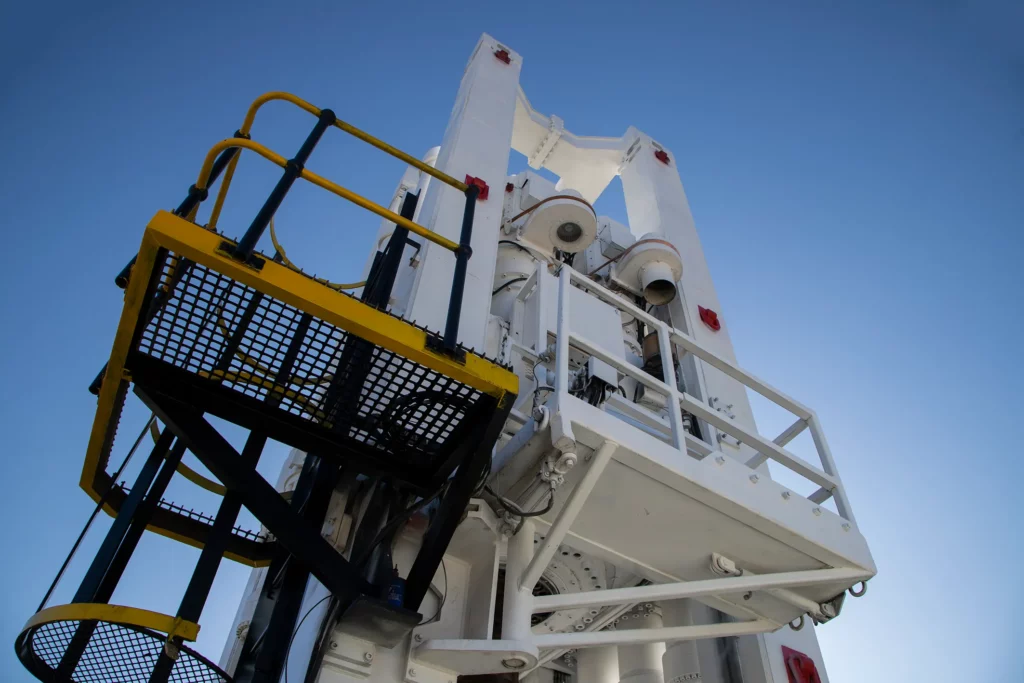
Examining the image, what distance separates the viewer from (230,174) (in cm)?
411

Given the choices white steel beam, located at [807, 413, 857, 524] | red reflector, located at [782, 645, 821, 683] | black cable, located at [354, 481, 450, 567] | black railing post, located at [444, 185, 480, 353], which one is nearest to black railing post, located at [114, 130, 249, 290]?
black railing post, located at [444, 185, 480, 353]

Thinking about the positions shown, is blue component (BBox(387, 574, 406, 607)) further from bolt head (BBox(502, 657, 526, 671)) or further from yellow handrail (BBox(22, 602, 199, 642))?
yellow handrail (BBox(22, 602, 199, 642))

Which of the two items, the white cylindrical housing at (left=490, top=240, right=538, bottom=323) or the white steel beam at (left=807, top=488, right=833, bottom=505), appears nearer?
the white steel beam at (left=807, top=488, right=833, bottom=505)

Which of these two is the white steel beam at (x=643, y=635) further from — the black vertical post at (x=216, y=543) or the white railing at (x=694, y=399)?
the black vertical post at (x=216, y=543)

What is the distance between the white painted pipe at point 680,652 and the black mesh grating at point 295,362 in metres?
3.11

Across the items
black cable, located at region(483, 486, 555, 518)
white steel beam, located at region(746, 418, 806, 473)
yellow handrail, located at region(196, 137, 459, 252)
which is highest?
Result: white steel beam, located at region(746, 418, 806, 473)

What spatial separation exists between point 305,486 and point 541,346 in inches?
65.3

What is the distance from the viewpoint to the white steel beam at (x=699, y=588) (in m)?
4.04

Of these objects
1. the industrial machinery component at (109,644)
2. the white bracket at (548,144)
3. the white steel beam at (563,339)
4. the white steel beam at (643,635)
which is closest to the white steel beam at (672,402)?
the white steel beam at (563,339)

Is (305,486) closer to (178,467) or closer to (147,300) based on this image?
(178,467)

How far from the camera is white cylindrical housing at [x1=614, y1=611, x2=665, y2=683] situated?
5.88 m

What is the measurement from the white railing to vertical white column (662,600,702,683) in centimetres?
124

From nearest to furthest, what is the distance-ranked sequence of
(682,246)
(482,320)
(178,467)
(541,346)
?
(178,467), (541,346), (482,320), (682,246)

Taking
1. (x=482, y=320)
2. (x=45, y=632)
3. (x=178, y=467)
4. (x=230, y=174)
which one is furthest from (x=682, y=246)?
(x=45, y=632)
